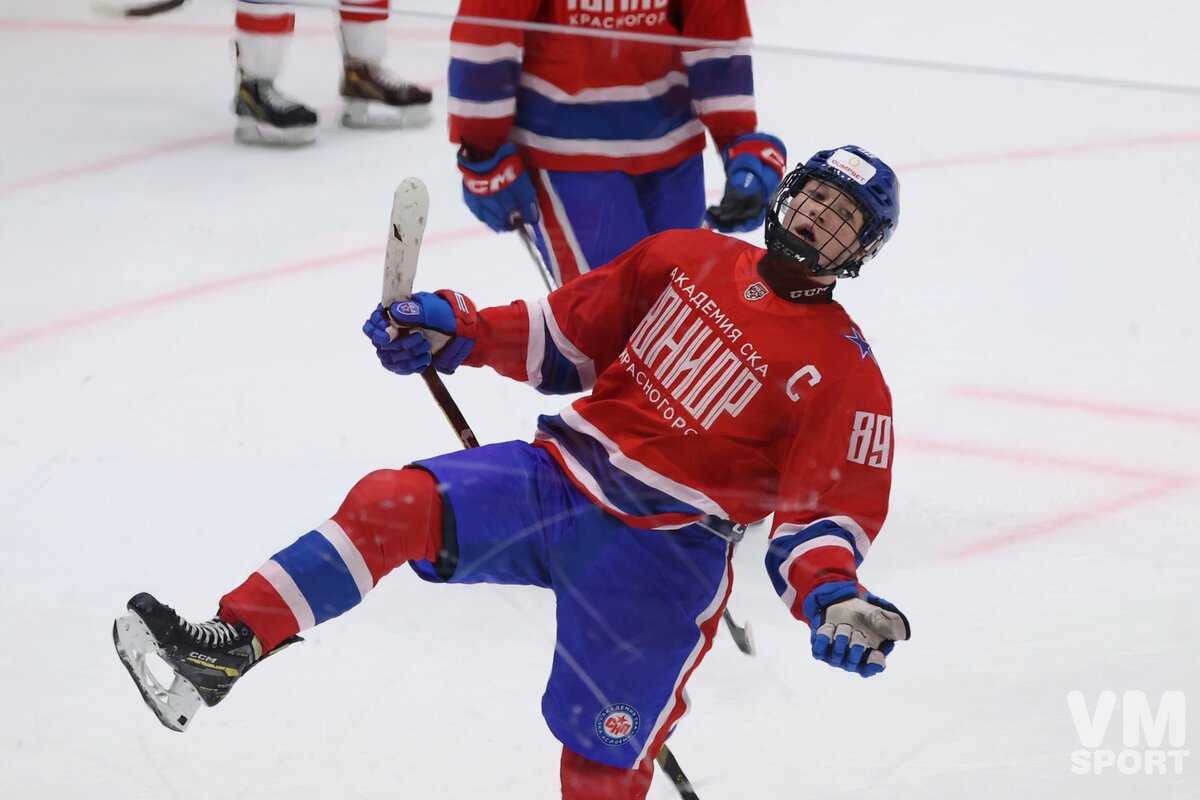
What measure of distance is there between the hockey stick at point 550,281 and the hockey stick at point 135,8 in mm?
889

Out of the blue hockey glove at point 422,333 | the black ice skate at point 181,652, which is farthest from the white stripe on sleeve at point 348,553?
the blue hockey glove at point 422,333

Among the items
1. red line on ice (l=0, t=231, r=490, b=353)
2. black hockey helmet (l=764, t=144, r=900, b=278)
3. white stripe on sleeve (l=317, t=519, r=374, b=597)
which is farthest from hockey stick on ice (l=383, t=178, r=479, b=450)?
red line on ice (l=0, t=231, r=490, b=353)

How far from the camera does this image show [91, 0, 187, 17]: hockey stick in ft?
8.86

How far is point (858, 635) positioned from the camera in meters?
1.43

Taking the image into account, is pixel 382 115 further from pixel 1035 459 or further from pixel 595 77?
pixel 1035 459

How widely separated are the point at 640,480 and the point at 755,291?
244mm

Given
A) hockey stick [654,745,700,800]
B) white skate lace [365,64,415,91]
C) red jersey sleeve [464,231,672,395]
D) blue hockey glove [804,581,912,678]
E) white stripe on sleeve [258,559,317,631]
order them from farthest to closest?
white skate lace [365,64,415,91]
hockey stick [654,745,700,800]
red jersey sleeve [464,231,672,395]
white stripe on sleeve [258,559,317,631]
blue hockey glove [804,581,912,678]

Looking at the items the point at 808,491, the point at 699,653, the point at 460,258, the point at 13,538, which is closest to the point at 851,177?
the point at 808,491

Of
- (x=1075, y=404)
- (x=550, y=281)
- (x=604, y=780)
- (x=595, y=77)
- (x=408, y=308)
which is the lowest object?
(x=604, y=780)

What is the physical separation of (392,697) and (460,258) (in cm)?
66

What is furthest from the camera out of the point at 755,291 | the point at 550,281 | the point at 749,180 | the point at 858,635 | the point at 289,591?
the point at 550,281

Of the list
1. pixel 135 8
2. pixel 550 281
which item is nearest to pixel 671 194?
pixel 550 281

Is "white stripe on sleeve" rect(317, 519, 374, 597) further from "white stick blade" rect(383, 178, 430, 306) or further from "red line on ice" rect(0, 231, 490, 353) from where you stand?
"red line on ice" rect(0, 231, 490, 353)

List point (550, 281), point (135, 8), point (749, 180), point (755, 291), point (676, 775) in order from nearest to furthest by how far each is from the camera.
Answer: point (755, 291) < point (676, 775) < point (749, 180) < point (550, 281) < point (135, 8)
